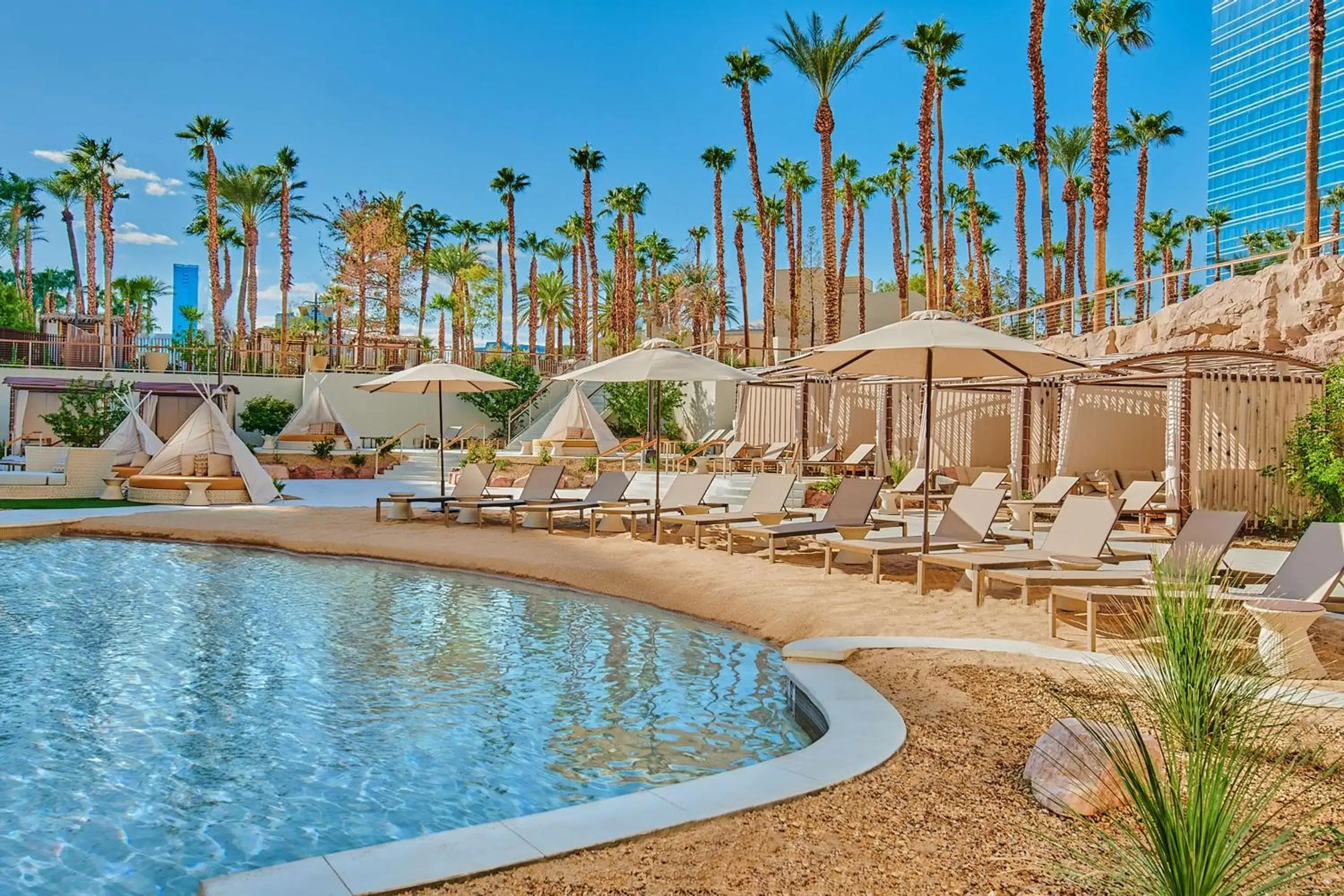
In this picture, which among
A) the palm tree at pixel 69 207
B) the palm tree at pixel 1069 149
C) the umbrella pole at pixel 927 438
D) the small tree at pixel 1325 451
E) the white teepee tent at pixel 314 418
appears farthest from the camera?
the palm tree at pixel 69 207

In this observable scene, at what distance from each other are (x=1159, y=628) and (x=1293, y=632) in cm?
231

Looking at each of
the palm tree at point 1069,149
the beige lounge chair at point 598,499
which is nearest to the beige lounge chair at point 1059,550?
the beige lounge chair at point 598,499

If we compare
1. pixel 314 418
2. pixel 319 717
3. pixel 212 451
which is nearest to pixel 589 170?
pixel 314 418

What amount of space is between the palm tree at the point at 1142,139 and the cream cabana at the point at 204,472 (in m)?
30.7

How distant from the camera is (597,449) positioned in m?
24.3

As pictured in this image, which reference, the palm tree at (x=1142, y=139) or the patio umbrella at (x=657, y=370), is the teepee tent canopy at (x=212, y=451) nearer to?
the patio umbrella at (x=657, y=370)

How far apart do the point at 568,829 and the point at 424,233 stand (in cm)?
4574

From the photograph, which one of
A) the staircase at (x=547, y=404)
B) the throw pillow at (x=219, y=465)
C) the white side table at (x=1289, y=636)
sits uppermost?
the staircase at (x=547, y=404)

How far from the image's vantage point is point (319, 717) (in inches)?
230

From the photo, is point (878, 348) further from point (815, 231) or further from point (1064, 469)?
point (815, 231)

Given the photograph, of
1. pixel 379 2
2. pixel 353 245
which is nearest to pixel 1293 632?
pixel 379 2

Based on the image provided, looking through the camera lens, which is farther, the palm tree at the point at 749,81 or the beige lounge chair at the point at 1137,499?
the palm tree at the point at 749,81

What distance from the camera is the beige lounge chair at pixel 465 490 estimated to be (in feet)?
47.0

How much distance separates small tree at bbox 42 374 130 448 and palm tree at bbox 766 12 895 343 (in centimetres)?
1788
